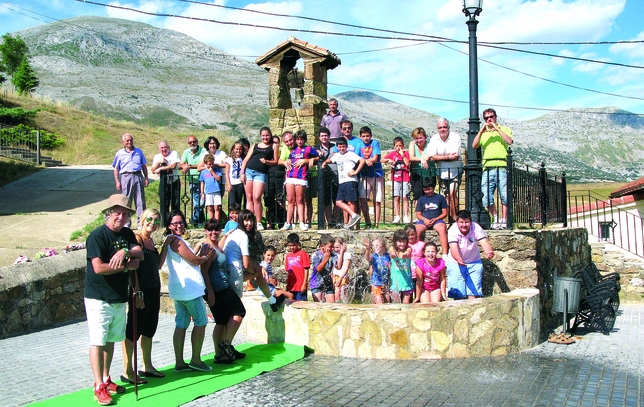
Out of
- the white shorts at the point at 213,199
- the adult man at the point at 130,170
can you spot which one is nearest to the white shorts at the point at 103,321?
the white shorts at the point at 213,199

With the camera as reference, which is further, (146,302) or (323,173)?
(323,173)

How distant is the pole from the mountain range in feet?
177

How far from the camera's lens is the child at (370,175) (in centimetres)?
1013

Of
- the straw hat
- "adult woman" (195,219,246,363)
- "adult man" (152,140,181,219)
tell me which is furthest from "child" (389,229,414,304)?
"adult man" (152,140,181,219)

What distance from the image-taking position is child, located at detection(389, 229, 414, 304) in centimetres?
857

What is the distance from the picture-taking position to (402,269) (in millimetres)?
8594

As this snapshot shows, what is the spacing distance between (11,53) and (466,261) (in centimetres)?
5396

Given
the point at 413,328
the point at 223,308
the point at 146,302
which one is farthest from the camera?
the point at 413,328

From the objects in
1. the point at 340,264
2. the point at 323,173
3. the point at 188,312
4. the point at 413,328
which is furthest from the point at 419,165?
the point at 188,312

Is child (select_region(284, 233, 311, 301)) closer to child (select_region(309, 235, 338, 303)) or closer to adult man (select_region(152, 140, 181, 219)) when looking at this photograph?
child (select_region(309, 235, 338, 303))

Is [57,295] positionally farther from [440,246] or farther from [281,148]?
[440,246]

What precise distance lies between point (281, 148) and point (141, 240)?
18.4 ft

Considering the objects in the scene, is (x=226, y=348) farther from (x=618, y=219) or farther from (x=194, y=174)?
(x=618, y=219)

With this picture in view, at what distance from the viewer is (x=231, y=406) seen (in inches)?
218
